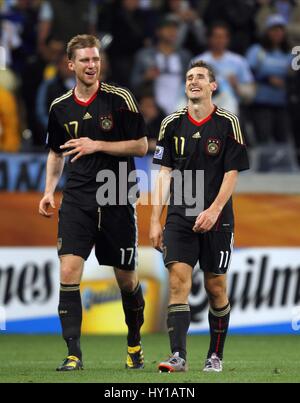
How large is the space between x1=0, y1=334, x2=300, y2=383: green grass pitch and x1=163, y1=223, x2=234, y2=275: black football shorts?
2.67ft

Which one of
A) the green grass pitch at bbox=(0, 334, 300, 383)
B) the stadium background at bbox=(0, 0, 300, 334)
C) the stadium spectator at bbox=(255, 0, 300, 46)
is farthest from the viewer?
the stadium spectator at bbox=(255, 0, 300, 46)

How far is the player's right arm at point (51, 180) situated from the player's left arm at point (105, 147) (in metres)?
0.27

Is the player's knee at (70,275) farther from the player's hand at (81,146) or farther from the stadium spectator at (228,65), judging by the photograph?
the stadium spectator at (228,65)

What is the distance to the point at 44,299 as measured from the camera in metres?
13.7

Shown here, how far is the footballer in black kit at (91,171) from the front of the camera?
8922 mm

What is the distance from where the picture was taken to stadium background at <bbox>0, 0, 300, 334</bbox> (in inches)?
541

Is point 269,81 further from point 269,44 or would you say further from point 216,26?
point 216,26

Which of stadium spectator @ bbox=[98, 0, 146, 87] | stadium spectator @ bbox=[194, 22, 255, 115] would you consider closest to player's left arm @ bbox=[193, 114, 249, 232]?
stadium spectator @ bbox=[194, 22, 255, 115]

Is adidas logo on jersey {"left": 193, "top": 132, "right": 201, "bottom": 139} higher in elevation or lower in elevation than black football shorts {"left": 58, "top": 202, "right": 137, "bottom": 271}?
higher

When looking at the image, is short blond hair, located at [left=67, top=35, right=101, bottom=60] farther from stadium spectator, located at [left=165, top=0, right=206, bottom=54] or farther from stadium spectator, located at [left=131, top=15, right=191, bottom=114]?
stadium spectator, located at [left=165, top=0, right=206, bottom=54]

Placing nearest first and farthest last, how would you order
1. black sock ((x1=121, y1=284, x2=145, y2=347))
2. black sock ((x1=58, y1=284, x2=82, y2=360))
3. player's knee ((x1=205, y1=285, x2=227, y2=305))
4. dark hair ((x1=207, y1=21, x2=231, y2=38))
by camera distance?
black sock ((x1=58, y1=284, x2=82, y2=360))
player's knee ((x1=205, y1=285, x2=227, y2=305))
black sock ((x1=121, y1=284, x2=145, y2=347))
dark hair ((x1=207, y1=21, x2=231, y2=38))

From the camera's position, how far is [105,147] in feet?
29.4

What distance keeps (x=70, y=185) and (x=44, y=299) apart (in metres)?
4.78
